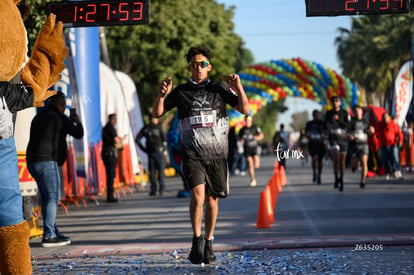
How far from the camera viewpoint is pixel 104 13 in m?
9.67

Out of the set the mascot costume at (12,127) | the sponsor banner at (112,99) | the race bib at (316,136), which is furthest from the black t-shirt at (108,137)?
the mascot costume at (12,127)

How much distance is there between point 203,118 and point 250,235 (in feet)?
8.73

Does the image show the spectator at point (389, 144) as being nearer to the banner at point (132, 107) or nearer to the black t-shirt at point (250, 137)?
the black t-shirt at point (250, 137)

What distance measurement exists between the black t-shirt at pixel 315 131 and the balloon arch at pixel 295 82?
50.4ft

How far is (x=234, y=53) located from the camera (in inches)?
1738

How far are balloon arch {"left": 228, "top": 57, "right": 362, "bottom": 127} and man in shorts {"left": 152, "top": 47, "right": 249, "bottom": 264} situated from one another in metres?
27.3

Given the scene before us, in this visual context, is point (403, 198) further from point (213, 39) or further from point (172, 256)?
point (213, 39)

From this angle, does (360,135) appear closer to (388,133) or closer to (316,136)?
(316,136)

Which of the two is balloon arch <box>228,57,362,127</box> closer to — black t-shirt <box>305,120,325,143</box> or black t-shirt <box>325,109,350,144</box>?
black t-shirt <box>305,120,325,143</box>

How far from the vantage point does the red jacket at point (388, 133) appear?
2066 centimetres

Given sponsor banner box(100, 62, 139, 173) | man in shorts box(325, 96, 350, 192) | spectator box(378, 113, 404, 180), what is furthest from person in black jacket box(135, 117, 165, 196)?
spectator box(378, 113, 404, 180)

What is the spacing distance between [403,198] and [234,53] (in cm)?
3063

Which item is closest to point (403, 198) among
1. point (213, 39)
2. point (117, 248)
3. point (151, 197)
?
point (151, 197)

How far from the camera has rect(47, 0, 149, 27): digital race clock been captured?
9672 millimetres
